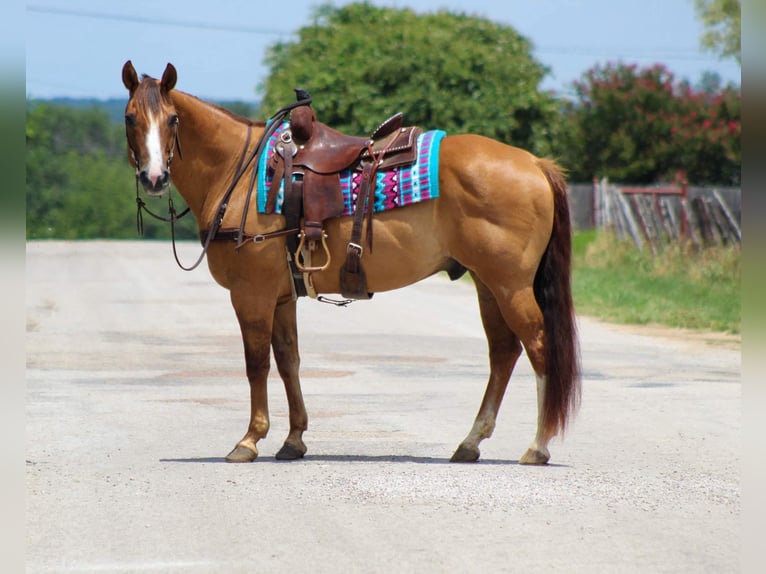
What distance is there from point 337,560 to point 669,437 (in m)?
4.26

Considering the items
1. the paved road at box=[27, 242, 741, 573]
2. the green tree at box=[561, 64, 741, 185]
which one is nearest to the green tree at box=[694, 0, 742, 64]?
the green tree at box=[561, 64, 741, 185]

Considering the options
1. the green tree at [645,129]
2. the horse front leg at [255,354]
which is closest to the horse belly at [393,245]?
the horse front leg at [255,354]

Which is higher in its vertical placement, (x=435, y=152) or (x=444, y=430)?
(x=435, y=152)

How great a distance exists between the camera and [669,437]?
30.5ft

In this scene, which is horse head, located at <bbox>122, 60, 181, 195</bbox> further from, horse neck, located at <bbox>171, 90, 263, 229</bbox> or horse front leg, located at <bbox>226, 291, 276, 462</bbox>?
horse front leg, located at <bbox>226, 291, 276, 462</bbox>

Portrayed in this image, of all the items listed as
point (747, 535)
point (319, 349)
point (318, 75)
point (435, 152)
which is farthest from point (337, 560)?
point (318, 75)

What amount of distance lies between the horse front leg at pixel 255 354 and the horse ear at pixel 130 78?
4.62 feet

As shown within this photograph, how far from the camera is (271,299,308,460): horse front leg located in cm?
845

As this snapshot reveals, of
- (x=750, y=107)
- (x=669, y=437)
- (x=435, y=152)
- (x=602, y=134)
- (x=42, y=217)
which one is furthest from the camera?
(x=42, y=217)

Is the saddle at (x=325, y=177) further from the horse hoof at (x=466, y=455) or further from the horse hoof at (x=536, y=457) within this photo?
the horse hoof at (x=536, y=457)

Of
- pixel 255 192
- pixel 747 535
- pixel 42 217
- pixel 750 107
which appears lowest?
pixel 42 217

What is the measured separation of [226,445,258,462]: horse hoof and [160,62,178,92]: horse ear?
2.28m

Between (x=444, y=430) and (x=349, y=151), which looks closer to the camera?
(x=349, y=151)

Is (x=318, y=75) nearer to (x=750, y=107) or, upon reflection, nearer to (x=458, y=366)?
(x=458, y=366)
